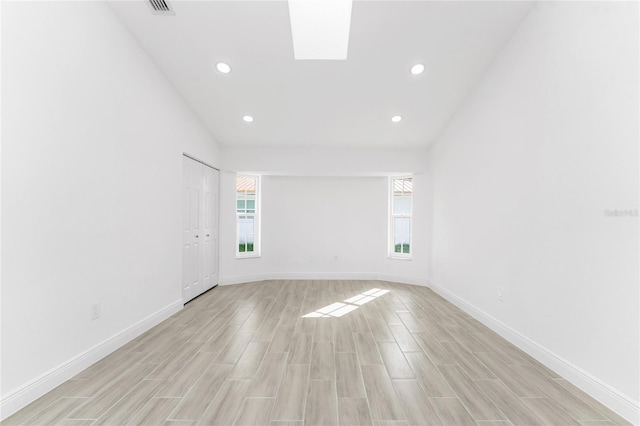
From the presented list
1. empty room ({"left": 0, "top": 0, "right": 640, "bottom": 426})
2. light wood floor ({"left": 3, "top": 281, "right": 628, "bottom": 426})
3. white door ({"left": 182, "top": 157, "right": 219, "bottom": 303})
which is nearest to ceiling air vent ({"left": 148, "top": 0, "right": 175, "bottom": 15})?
empty room ({"left": 0, "top": 0, "right": 640, "bottom": 426})

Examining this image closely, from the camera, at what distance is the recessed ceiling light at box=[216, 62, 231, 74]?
3252mm

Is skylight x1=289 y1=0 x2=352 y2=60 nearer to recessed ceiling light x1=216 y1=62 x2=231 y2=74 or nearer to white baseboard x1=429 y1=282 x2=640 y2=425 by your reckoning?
recessed ceiling light x1=216 y1=62 x2=231 y2=74

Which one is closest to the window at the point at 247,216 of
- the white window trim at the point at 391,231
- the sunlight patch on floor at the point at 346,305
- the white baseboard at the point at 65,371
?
the sunlight patch on floor at the point at 346,305

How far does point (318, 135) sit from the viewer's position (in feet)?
15.6

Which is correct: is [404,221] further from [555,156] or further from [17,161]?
[17,161]

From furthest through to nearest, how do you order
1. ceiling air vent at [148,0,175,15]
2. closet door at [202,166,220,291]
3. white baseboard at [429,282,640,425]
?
closet door at [202,166,220,291], ceiling air vent at [148,0,175,15], white baseboard at [429,282,640,425]

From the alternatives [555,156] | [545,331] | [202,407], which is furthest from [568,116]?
[202,407]

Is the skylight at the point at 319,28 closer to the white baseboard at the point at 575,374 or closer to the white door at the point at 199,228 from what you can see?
the white door at the point at 199,228

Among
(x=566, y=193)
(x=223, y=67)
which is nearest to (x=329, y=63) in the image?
(x=223, y=67)

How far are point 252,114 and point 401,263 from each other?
3.77m

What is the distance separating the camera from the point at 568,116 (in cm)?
213

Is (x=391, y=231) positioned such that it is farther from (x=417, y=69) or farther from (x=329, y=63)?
(x=329, y=63)

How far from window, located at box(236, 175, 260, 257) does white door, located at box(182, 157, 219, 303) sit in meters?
0.54

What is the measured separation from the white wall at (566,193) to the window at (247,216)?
153 inches
